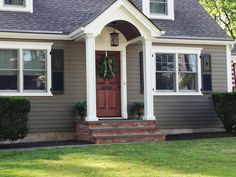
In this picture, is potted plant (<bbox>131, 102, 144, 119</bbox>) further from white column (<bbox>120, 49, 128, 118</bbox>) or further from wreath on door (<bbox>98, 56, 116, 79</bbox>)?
wreath on door (<bbox>98, 56, 116, 79</bbox>)

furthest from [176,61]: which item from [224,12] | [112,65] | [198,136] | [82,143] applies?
[224,12]

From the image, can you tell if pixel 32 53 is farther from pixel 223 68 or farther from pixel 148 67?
pixel 223 68

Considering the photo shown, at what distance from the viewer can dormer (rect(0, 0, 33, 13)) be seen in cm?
1465

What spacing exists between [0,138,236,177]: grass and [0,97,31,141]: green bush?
144 centimetres

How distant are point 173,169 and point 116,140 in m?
4.79

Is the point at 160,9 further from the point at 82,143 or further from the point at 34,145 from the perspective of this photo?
the point at 34,145

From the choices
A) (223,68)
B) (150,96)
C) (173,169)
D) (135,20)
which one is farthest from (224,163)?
(223,68)

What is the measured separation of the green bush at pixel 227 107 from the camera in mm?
15000

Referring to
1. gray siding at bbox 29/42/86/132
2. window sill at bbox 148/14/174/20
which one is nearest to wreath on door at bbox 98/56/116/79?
gray siding at bbox 29/42/86/132

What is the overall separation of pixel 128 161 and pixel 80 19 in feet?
24.1

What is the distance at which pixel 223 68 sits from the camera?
16781 millimetres

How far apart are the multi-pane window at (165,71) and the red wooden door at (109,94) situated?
4.74 ft

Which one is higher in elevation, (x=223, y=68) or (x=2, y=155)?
(x=223, y=68)

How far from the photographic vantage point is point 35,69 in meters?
14.2
